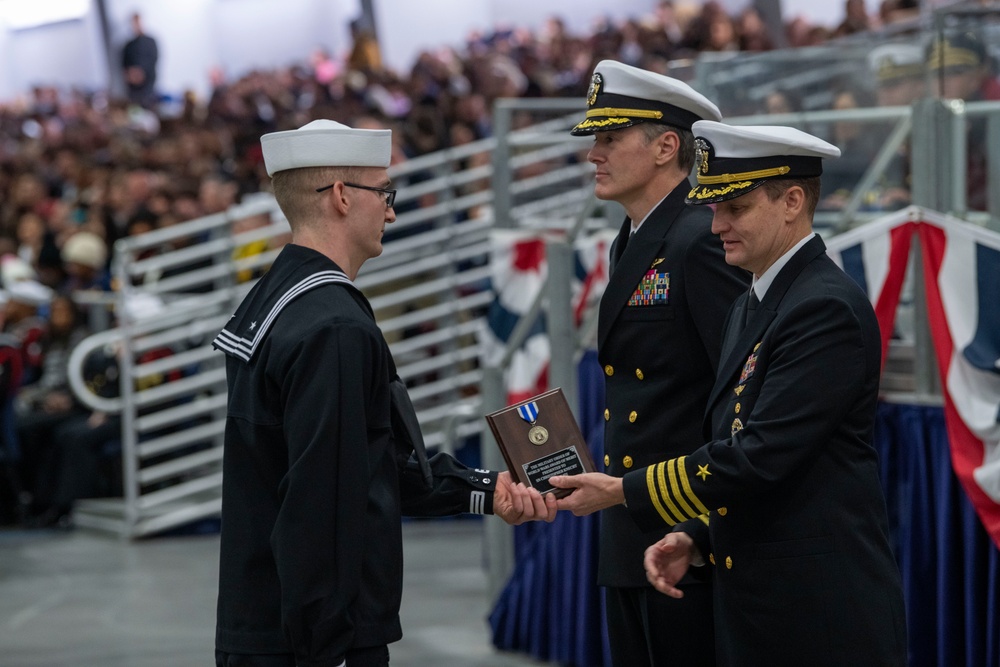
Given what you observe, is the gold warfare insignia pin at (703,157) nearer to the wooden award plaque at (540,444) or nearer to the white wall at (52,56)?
the wooden award plaque at (540,444)

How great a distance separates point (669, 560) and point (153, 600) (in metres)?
5.01

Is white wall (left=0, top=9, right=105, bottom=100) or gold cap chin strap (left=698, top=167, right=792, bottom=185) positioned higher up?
white wall (left=0, top=9, right=105, bottom=100)

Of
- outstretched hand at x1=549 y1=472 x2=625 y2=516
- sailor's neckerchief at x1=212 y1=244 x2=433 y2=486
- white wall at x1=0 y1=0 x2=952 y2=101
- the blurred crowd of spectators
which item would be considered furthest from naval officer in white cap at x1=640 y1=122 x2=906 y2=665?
white wall at x1=0 y1=0 x2=952 y2=101

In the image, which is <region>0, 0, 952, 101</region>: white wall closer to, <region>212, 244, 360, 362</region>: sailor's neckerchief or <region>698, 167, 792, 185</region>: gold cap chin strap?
<region>698, 167, 792, 185</region>: gold cap chin strap

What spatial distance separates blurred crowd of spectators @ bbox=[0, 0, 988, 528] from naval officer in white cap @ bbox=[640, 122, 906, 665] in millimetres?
7522

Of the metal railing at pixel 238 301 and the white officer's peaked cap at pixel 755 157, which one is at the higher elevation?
the white officer's peaked cap at pixel 755 157

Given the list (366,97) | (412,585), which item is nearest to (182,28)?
(366,97)

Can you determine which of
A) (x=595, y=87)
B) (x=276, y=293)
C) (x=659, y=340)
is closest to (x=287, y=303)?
(x=276, y=293)

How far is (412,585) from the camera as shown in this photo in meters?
7.51

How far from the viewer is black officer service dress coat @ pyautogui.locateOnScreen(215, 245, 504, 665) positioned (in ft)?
8.08

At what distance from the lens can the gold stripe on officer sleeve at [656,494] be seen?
9.05 ft

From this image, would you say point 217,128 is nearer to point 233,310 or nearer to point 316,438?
point 233,310

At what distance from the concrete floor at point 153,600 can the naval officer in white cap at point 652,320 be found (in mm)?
2741

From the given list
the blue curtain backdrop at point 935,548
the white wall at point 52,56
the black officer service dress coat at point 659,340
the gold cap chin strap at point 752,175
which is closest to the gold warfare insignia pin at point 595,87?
the black officer service dress coat at point 659,340
